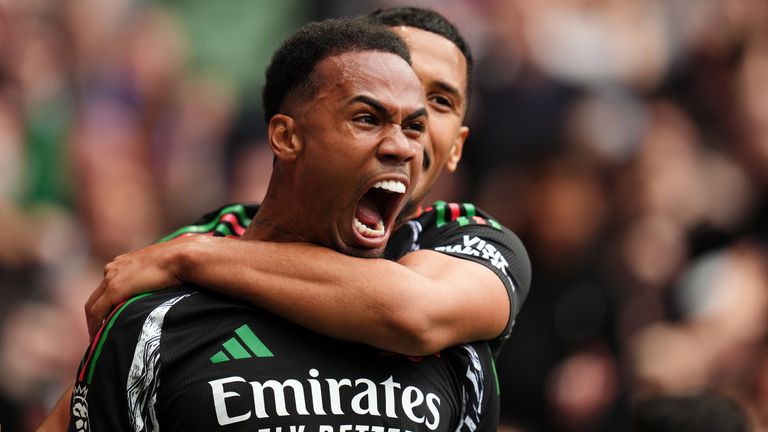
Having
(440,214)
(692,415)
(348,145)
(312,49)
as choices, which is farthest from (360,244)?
(692,415)

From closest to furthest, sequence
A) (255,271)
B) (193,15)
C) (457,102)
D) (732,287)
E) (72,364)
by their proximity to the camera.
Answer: (255,271) → (457,102) → (72,364) → (732,287) → (193,15)

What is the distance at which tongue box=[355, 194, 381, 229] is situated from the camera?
3092mm

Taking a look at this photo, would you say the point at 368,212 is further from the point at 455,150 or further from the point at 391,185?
the point at 455,150

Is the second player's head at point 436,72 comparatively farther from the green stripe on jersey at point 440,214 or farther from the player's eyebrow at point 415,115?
the player's eyebrow at point 415,115

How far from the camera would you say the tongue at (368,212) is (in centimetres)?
309

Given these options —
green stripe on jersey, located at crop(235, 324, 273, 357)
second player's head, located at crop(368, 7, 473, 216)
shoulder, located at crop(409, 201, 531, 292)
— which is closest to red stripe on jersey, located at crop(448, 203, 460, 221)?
shoulder, located at crop(409, 201, 531, 292)

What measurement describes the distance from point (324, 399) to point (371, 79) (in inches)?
31.1

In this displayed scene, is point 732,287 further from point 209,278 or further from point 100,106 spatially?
point 209,278

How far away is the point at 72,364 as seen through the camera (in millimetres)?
6566

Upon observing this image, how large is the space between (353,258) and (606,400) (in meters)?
4.75

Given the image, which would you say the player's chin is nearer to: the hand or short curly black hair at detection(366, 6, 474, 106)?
the hand

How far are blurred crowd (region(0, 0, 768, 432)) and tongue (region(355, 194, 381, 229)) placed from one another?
3835mm

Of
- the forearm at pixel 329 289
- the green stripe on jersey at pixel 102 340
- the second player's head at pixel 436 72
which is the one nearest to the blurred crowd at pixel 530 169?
the second player's head at pixel 436 72

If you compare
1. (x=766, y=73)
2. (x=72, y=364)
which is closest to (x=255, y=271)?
(x=72, y=364)
